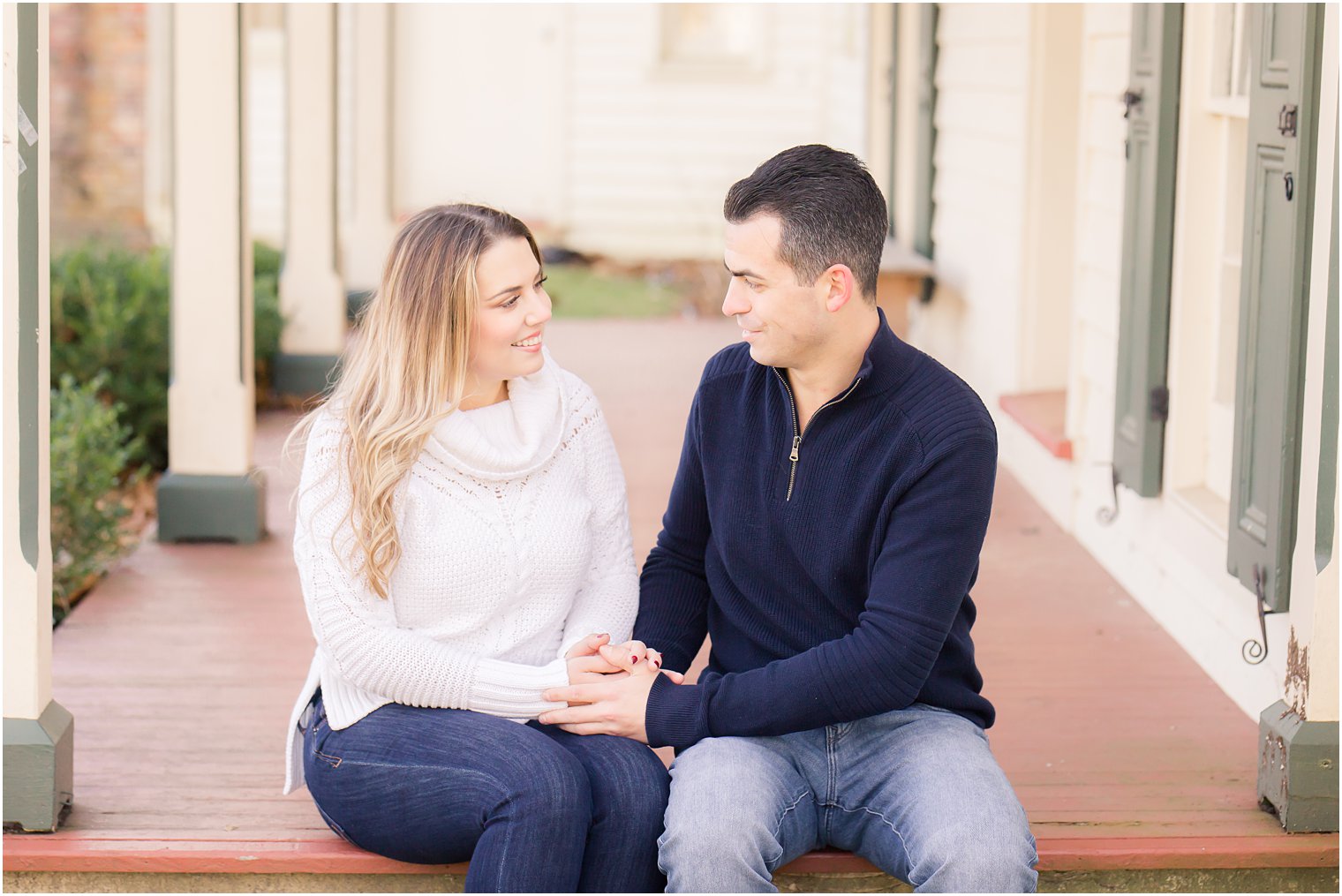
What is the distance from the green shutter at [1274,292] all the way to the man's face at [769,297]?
45.2 inches

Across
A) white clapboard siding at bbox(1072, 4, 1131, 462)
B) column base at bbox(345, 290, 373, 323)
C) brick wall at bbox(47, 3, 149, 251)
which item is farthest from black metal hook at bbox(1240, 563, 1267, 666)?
brick wall at bbox(47, 3, 149, 251)

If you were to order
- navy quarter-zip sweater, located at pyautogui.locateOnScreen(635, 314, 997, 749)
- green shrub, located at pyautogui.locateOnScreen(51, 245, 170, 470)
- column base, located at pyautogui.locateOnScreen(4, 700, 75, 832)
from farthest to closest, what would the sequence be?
1. green shrub, located at pyautogui.locateOnScreen(51, 245, 170, 470)
2. column base, located at pyautogui.locateOnScreen(4, 700, 75, 832)
3. navy quarter-zip sweater, located at pyautogui.locateOnScreen(635, 314, 997, 749)

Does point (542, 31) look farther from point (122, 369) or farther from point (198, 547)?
point (198, 547)

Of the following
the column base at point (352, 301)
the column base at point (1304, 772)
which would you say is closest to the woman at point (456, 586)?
the column base at point (1304, 772)

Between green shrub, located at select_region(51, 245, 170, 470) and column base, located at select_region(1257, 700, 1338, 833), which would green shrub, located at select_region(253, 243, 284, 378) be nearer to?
green shrub, located at select_region(51, 245, 170, 470)

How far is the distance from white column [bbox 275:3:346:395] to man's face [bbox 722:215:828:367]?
17.2 feet

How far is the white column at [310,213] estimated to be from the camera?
7.41 meters

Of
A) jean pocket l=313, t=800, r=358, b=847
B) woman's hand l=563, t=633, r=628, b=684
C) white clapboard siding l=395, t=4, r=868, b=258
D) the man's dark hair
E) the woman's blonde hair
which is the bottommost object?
jean pocket l=313, t=800, r=358, b=847

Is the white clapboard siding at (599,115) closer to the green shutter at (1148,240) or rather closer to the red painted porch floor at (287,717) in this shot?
the red painted porch floor at (287,717)

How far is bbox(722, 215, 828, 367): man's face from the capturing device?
255 cm

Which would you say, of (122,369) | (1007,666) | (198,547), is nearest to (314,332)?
(122,369)

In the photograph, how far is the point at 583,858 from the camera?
255 centimetres

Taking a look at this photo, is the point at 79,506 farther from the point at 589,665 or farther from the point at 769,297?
the point at 769,297

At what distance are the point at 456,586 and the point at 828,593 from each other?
2.06ft
